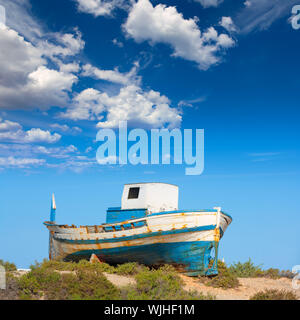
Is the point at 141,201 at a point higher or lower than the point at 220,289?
higher

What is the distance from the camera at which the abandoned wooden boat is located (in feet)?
59.9

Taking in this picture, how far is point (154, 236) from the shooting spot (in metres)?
18.7

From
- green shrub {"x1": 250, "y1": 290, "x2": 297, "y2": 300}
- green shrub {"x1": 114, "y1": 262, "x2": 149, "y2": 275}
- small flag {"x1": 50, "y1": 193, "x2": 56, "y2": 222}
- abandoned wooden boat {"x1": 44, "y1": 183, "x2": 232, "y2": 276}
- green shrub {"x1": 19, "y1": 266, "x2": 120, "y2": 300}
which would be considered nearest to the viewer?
green shrub {"x1": 19, "y1": 266, "x2": 120, "y2": 300}

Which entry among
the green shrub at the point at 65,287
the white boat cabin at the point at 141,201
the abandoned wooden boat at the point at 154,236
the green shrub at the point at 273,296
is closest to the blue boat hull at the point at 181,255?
the abandoned wooden boat at the point at 154,236

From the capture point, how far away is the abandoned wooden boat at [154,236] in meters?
18.2

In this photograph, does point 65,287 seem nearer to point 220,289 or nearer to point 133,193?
point 220,289

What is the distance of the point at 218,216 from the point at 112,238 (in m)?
6.87

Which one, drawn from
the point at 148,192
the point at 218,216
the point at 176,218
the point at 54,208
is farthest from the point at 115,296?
the point at 54,208

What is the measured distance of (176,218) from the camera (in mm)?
18344

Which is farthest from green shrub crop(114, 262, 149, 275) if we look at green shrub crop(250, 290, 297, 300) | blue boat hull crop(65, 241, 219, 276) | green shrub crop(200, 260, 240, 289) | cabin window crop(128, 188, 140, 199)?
green shrub crop(250, 290, 297, 300)

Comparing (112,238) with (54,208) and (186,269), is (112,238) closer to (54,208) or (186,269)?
(186,269)

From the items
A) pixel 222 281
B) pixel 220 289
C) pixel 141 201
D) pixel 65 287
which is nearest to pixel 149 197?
pixel 141 201

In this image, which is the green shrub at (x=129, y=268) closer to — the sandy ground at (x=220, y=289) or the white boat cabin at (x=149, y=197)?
the sandy ground at (x=220, y=289)

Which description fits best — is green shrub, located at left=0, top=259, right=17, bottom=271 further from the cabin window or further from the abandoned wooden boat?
the cabin window
